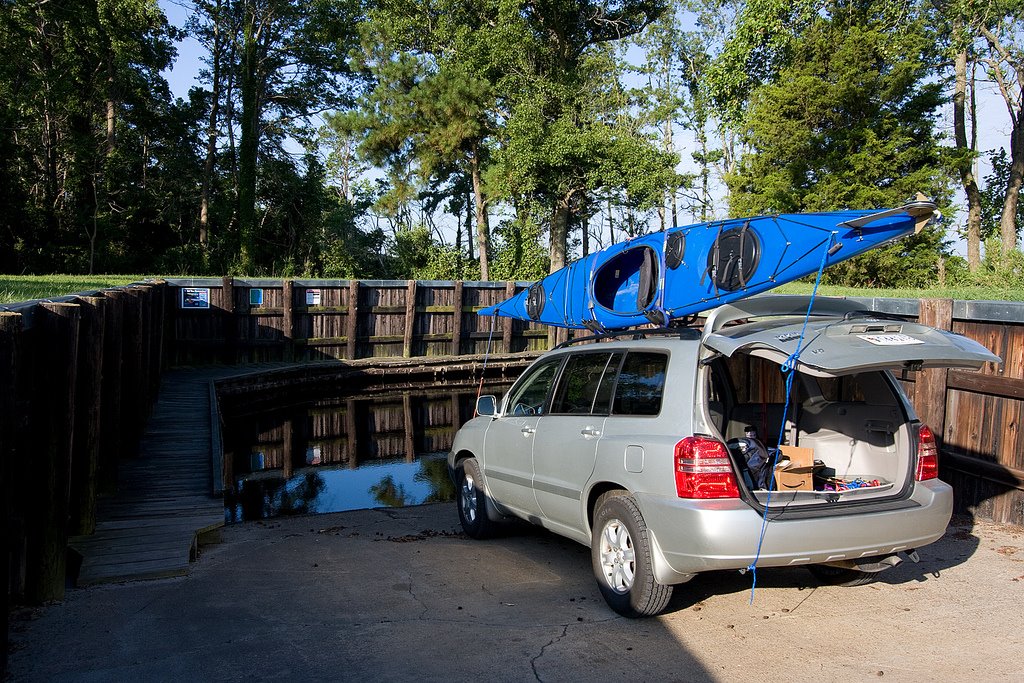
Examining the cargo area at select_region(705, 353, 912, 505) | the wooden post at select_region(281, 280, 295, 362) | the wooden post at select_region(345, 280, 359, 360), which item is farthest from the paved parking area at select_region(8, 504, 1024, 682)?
the wooden post at select_region(345, 280, 359, 360)

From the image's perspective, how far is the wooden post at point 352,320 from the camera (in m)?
24.1

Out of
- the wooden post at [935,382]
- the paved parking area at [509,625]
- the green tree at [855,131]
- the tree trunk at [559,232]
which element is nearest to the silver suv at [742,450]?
the paved parking area at [509,625]

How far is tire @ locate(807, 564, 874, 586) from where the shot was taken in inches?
219

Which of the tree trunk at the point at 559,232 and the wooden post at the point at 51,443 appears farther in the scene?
the tree trunk at the point at 559,232

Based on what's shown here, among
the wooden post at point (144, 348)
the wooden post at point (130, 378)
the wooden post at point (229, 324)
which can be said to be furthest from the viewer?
the wooden post at point (229, 324)

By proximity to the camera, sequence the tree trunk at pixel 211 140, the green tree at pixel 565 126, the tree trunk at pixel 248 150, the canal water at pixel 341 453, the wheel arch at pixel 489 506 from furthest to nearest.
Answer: the tree trunk at pixel 211 140, the tree trunk at pixel 248 150, the green tree at pixel 565 126, the canal water at pixel 341 453, the wheel arch at pixel 489 506

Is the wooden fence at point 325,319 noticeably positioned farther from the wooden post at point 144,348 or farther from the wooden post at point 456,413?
the wooden post at point 144,348

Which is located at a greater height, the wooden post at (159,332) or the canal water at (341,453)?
the wooden post at (159,332)

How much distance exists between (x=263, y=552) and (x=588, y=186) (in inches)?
1098

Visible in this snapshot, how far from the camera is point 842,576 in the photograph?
559cm

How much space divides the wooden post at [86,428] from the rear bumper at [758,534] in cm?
481

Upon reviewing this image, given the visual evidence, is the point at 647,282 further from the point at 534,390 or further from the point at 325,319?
the point at 325,319

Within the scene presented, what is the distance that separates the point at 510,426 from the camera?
6609mm

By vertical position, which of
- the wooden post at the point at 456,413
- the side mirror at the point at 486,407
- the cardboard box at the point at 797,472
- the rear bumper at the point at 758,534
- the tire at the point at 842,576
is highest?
the side mirror at the point at 486,407
